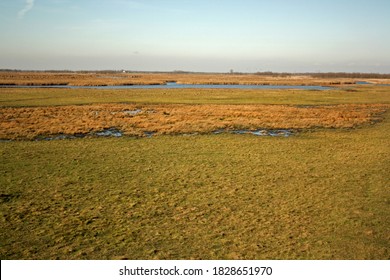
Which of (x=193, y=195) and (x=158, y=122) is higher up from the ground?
(x=158, y=122)

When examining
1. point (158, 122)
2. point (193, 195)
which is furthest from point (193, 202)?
point (158, 122)

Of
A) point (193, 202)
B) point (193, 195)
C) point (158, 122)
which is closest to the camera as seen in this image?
point (193, 202)

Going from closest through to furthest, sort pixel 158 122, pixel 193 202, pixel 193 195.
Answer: pixel 193 202 → pixel 193 195 → pixel 158 122

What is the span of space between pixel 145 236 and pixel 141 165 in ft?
24.8

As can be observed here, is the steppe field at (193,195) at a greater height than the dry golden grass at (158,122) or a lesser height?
lesser

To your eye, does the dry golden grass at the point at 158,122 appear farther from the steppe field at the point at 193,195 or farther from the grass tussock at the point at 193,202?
the grass tussock at the point at 193,202

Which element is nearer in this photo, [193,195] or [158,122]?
[193,195]

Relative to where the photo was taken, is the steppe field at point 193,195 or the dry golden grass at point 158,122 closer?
the steppe field at point 193,195

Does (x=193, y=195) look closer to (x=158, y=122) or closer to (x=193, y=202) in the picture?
(x=193, y=202)

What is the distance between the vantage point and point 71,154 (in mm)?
18062

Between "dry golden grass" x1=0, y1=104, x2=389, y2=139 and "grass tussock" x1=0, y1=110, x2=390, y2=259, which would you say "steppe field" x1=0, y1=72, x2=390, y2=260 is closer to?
"grass tussock" x1=0, y1=110, x2=390, y2=259

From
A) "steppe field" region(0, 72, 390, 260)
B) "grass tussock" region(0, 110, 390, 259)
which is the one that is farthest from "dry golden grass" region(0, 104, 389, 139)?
"grass tussock" region(0, 110, 390, 259)

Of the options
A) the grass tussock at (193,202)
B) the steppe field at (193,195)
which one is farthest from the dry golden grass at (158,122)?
the grass tussock at (193,202)
